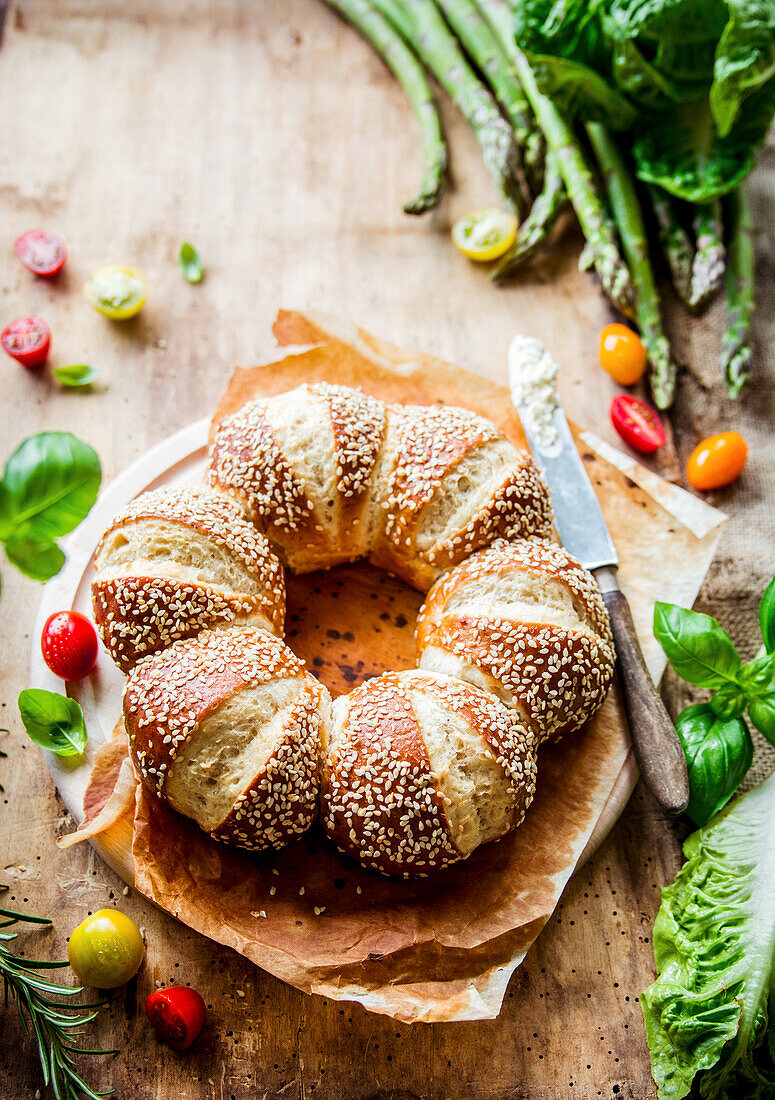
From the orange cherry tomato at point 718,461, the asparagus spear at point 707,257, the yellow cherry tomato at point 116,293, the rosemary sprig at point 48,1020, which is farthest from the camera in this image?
the asparagus spear at point 707,257

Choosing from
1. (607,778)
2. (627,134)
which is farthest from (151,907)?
(627,134)

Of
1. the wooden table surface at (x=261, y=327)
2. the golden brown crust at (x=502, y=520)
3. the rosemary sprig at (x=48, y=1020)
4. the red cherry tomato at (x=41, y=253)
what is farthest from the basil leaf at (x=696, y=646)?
the red cherry tomato at (x=41, y=253)

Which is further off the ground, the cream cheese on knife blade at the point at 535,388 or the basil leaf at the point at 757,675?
the cream cheese on knife blade at the point at 535,388

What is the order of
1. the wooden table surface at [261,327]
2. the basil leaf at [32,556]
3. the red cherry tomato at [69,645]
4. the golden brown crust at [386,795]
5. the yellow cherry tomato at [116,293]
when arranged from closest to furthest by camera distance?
the basil leaf at [32,556] < the golden brown crust at [386,795] < the wooden table surface at [261,327] < the red cherry tomato at [69,645] < the yellow cherry tomato at [116,293]

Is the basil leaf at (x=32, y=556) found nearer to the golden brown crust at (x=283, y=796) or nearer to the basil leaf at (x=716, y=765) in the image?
the golden brown crust at (x=283, y=796)

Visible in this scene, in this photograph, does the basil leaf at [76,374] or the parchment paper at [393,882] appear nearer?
the parchment paper at [393,882]
